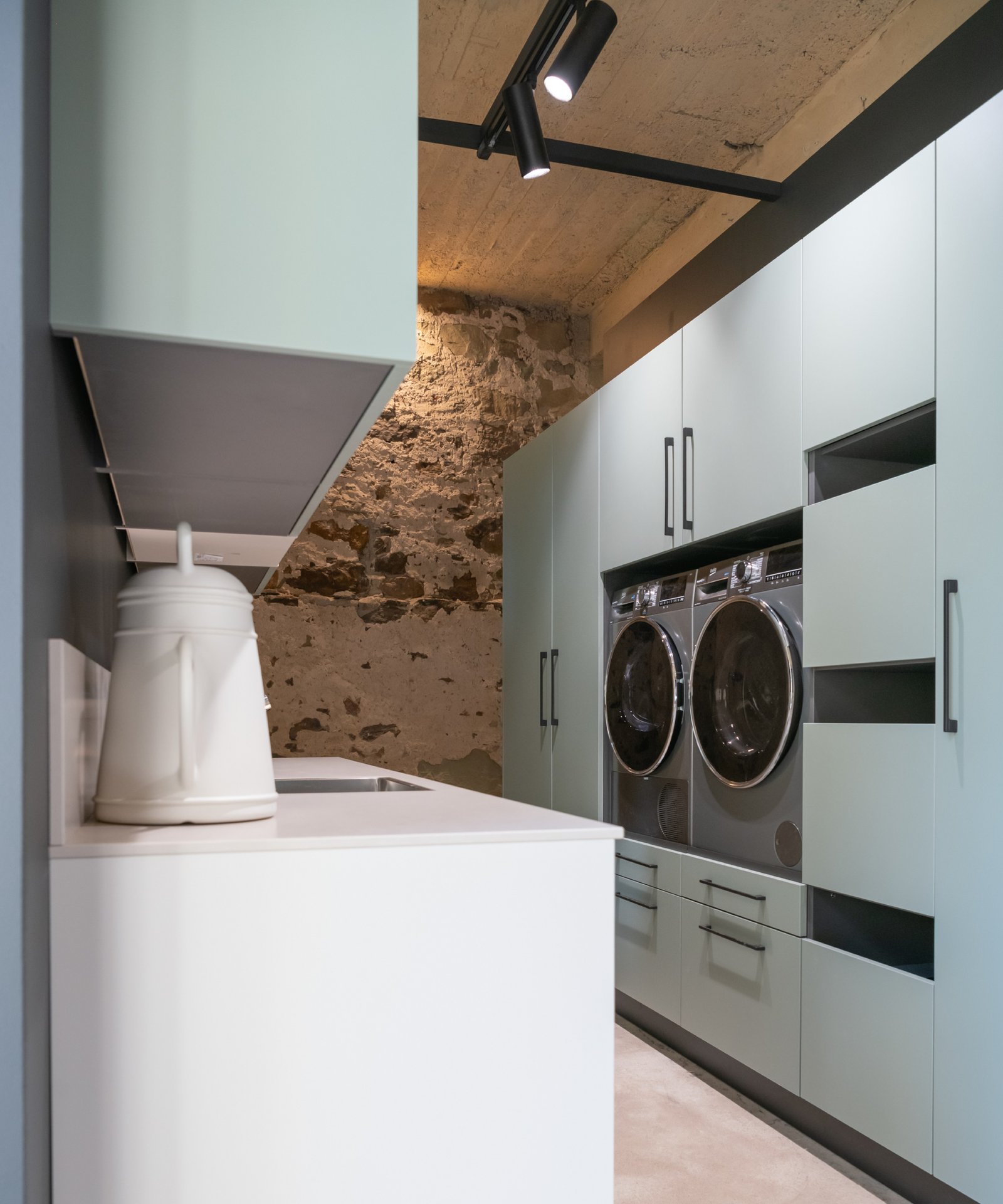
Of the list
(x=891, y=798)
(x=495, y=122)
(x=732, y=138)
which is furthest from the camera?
(x=732, y=138)

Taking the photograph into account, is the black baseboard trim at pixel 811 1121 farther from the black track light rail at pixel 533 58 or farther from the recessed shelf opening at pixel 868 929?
the black track light rail at pixel 533 58

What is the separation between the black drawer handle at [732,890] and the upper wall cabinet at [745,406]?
961mm

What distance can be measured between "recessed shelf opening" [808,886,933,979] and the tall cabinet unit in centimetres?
121

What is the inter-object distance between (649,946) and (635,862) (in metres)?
0.26

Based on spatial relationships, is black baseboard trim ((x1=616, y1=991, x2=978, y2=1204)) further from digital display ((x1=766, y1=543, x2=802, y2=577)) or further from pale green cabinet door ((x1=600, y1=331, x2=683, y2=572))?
pale green cabinet door ((x1=600, y1=331, x2=683, y2=572))

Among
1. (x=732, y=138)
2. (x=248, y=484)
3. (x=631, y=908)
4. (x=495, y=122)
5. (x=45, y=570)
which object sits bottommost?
(x=631, y=908)

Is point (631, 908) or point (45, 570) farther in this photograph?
point (631, 908)

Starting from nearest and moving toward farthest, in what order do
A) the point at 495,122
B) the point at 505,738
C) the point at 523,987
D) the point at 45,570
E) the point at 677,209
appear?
the point at 45,570 → the point at 523,987 → the point at 495,122 → the point at 677,209 → the point at 505,738

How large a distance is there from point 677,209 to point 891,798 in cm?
284

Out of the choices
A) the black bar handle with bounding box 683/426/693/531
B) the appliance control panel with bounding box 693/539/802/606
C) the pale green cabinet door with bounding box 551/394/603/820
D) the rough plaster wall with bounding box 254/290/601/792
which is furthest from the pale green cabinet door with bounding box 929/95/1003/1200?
the rough plaster wall with bounding box 254/290/601/792

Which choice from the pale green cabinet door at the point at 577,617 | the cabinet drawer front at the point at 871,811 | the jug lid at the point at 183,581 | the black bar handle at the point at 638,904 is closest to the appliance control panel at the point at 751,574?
the cabinet drawer front at the point at 871,811

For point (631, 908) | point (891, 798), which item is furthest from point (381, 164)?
point (631, 908)

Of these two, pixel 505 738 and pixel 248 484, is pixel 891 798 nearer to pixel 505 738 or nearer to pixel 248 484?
pixel 248 484

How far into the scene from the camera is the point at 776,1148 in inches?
90.9
